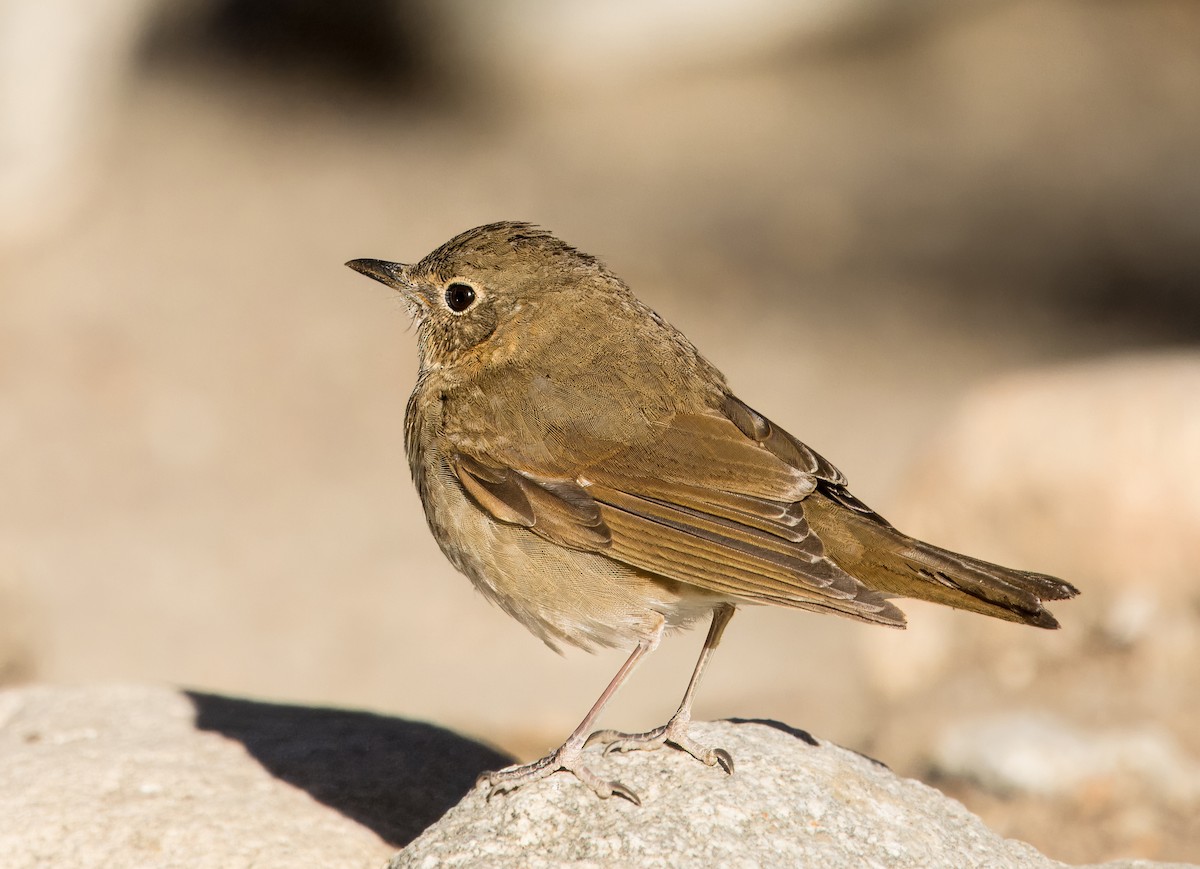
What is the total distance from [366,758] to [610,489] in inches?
49.8

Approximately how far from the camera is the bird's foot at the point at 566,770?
13.4 ft

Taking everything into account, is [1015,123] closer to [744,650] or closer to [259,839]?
[744,650]

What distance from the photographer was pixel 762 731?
4.57 meters

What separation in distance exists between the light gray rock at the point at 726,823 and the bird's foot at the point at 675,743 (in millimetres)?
28

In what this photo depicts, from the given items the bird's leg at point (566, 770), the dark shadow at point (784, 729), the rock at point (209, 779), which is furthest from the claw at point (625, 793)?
the rock at point (209, 779)

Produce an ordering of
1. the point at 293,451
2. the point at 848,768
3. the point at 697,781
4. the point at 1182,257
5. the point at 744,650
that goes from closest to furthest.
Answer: the point at 697,781, the point at 848,768, the point at 744,650, the point at 293,451, the point at 1182,257

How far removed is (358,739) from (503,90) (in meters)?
11.2

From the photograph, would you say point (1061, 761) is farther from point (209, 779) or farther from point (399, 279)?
point (209, 779)

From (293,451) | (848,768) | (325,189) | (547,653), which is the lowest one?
(848,768)

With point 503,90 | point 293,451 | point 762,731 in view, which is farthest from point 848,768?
point 503,90

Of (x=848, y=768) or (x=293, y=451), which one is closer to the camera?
(x=848, y=768)

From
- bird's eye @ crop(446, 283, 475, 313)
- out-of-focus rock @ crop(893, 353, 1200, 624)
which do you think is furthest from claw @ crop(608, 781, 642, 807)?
out-of-focus rock @ crop(893, 353, 1200, 624)

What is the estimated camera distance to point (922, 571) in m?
4.22

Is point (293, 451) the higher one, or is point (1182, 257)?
point (1182, 257)
